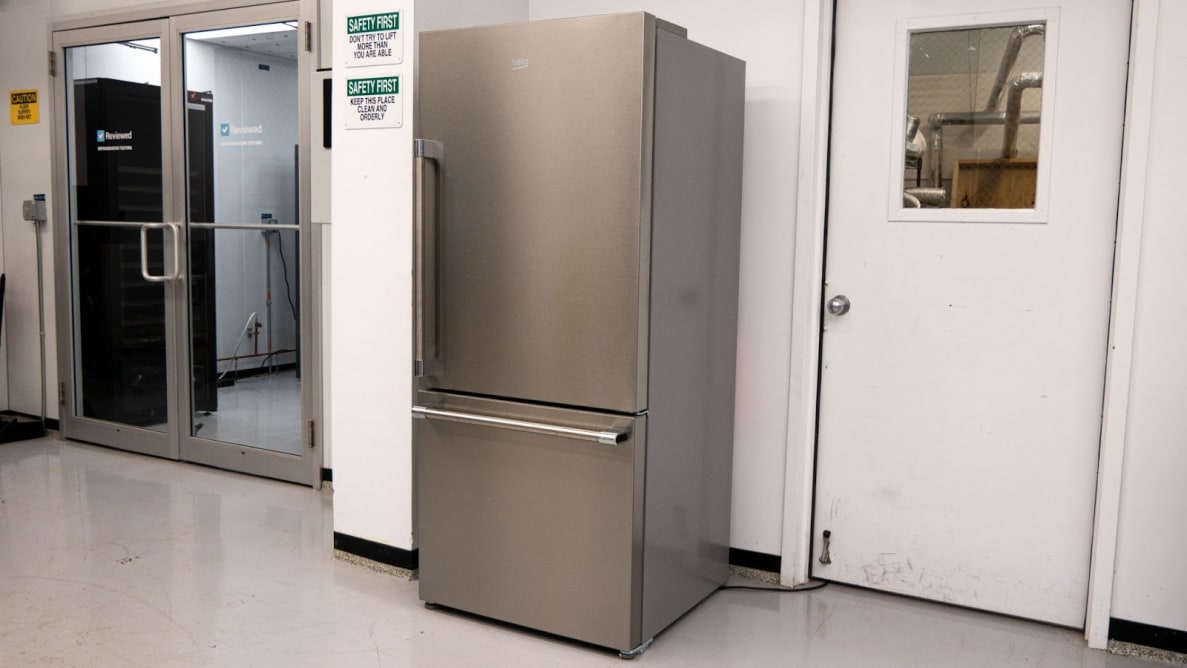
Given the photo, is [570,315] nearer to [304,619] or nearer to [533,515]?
[533,515]

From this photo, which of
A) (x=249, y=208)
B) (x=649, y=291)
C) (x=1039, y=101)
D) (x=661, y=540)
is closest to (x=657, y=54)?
(x=649, y=291)

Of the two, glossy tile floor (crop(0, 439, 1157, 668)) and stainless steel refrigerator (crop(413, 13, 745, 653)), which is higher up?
stainless steel refrigerator (crop(413, 13, 745, 653))

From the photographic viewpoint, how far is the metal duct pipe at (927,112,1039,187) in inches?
113

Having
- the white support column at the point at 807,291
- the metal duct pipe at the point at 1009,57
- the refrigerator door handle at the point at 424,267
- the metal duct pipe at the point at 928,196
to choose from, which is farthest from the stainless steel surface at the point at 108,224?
the metal duct pipe at the point at 1009,57

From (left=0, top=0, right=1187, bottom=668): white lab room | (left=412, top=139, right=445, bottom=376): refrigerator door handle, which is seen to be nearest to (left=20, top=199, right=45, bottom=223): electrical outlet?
(left=0, top=0, right=1187, bottom=668): white lab room

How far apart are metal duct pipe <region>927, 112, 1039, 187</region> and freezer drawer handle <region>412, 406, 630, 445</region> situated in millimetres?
1341

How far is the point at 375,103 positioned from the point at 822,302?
1.65 metres

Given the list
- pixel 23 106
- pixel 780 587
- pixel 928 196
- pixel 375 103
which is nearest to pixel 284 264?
pixel 375 103

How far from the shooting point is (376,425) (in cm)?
326

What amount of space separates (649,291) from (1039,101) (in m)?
1.35

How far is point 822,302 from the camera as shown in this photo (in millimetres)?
3162

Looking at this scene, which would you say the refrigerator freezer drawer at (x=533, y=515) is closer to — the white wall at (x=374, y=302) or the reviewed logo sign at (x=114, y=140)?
the white wall at (x=374, y=302)

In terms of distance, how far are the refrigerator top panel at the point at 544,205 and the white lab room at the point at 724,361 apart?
0.03 feet

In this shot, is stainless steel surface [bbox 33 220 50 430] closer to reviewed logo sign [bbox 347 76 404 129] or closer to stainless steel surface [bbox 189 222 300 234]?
stainless steel surface [bbox 189 222 300 234]
